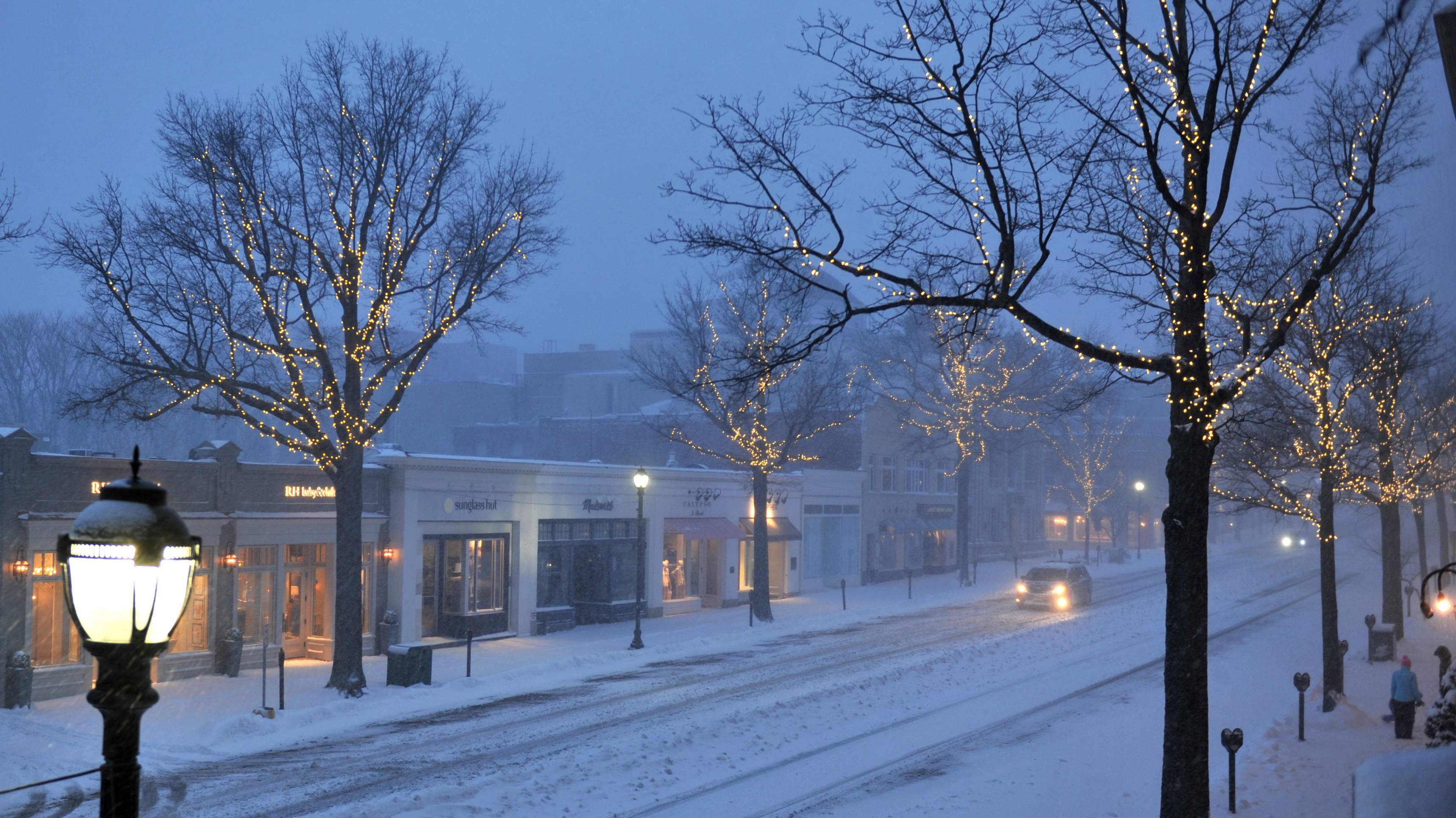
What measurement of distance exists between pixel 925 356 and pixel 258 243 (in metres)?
43.7

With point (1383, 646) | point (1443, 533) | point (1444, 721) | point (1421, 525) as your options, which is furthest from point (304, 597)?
point (1443, 533)

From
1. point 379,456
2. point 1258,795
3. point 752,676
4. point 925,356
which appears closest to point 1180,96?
point 1258,795

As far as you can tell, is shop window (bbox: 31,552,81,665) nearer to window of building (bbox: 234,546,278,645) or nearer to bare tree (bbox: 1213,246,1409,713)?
window of building (bbox: 234,546,278,645)

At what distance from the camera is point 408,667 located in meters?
20.5

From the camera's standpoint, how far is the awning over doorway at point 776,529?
39094 millimetres

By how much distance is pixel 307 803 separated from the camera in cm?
1230

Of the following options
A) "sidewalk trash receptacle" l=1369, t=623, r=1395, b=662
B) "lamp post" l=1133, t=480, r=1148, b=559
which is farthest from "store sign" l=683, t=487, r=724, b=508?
"lamp post" l=1133, t=480, r=1148, b=559

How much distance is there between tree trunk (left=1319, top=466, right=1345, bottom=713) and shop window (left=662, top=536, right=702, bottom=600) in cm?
2110

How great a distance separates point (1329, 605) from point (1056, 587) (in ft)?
54.3

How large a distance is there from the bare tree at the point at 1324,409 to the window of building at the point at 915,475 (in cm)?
3000

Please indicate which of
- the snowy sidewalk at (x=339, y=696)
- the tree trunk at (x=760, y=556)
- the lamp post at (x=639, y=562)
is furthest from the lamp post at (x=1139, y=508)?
the lamp post at (x=639, y=562)

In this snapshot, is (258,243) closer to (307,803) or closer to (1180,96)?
(307,803)

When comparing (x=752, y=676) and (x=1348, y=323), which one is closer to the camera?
(x=1348, y=323)

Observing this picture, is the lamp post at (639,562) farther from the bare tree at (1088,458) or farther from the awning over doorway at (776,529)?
the bare tree at (1088,458)
